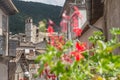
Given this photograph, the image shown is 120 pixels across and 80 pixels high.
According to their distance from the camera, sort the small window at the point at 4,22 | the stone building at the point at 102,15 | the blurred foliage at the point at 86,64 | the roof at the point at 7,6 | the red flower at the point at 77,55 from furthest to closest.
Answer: the small window at the point at 4,22 < the roof at the point at 7,6 < the stone building at the point at 102,15 < the red flower at the point at 77,55 < the blurred foliage at the point at 86,64

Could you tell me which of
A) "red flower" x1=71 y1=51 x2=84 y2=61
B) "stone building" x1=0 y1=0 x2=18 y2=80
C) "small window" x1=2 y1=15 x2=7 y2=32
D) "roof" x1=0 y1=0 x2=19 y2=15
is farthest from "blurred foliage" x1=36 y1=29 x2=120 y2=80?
"small window" x1=2 y1=15 x2=7 y2=32

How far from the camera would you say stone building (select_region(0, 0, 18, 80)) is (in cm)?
2825

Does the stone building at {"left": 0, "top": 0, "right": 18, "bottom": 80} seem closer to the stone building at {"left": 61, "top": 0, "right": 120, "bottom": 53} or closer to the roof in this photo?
the roof

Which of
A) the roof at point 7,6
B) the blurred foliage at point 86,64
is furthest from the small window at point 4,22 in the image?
the blurred foliage at point 86,64

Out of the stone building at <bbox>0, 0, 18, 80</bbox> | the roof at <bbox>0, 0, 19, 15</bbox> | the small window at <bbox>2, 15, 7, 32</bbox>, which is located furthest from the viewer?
the small window at <bbox>2, 15, 7, 32</bbox>

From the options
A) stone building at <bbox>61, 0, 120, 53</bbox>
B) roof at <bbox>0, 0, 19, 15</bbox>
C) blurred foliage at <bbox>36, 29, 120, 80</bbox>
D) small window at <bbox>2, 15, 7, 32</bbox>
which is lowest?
blurred foliage at <bbox>36, 29, 120, 80</bbox>

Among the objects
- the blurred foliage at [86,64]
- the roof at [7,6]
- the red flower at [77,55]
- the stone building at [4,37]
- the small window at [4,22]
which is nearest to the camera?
the blurred foliage at [86,64]

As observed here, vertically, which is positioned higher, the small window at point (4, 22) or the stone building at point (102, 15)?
the small window at point (4, 22)

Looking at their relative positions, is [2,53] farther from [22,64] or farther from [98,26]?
[22,64]

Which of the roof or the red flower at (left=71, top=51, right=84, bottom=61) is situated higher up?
the roof

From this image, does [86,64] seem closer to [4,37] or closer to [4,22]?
[4,37]

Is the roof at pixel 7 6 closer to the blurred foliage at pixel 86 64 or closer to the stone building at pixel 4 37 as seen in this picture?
the stone building at pixel 4 37

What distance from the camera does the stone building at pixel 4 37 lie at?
28.2 metres

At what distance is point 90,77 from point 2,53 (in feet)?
76.5
